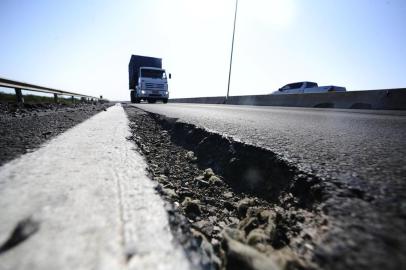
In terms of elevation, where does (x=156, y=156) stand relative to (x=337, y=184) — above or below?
below

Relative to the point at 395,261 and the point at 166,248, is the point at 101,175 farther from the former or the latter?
the point at 395,261

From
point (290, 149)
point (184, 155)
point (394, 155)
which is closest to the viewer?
point (394, 155)

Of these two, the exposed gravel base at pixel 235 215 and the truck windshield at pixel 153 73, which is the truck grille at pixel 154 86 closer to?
the truck windshield at pixel 153 73

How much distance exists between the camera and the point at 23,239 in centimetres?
56

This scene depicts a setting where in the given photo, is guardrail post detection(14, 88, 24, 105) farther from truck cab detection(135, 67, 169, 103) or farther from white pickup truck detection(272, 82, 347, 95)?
white pickup truck detection(272, 82, 347, 95)

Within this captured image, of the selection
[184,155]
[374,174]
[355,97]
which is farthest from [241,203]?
[355,97]

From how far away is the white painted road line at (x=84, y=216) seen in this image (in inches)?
20.2

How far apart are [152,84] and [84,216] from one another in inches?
729

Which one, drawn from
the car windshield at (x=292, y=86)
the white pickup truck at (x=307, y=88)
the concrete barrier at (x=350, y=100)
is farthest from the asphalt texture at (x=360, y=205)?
the car windshield at (x=292, y=86)

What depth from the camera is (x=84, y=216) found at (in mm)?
664

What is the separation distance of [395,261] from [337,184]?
541mm

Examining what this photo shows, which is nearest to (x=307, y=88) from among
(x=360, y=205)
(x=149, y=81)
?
(x=149, y=81)

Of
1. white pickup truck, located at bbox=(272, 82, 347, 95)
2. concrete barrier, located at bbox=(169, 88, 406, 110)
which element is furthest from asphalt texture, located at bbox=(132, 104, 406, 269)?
white pickup truck, located at bbox=(272, 82, 347, 95)

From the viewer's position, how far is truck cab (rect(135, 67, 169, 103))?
713 inches
